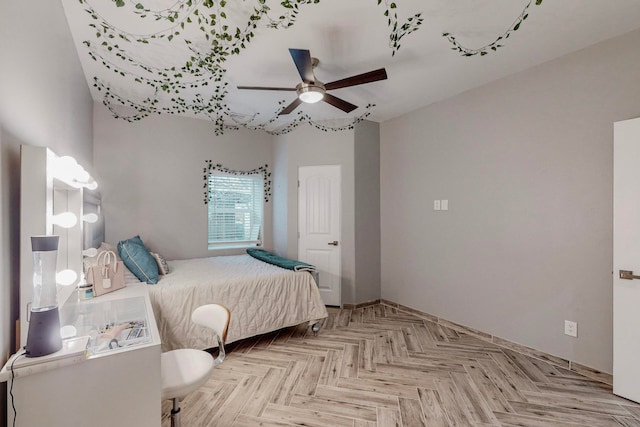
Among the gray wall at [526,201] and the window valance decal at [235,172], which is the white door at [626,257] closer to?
the gray wall at [526,201]

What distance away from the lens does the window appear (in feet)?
14.4

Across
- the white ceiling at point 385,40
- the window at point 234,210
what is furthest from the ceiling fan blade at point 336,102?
the window at point 234,210

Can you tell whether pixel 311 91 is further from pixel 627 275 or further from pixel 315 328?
pixel 627 275

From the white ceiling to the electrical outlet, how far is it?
7.50ft

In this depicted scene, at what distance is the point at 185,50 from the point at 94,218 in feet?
4.98

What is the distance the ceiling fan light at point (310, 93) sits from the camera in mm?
2418

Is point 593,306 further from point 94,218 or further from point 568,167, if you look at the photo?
point 94,218

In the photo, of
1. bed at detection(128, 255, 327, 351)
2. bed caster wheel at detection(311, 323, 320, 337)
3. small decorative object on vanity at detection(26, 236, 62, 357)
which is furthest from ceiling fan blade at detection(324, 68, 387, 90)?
bed caster wheel at detection(311, 323, 320, 337)

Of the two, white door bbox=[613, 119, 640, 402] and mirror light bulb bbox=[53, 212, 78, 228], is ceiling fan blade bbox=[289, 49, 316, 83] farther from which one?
white door bbox=[613, 119, 640, 402]

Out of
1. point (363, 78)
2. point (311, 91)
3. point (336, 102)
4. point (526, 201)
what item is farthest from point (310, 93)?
point (526, 201)

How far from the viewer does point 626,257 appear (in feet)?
6.78

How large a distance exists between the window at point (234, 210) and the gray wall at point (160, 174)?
17 centimetres

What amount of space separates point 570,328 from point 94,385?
329 centimetres

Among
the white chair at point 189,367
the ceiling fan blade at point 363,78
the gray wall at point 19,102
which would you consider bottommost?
the white chair at point 189,367
